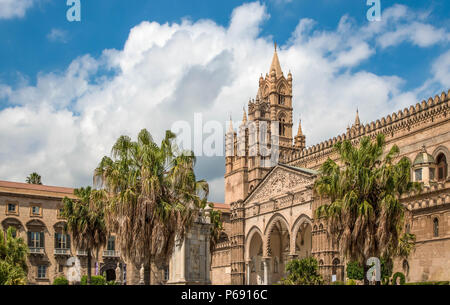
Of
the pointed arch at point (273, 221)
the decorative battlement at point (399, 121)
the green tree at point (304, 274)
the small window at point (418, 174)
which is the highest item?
the decorative battlement at point (399, 121)

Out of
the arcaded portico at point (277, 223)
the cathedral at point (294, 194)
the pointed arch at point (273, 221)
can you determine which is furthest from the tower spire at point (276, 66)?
the pointed arch at point (273, 221)

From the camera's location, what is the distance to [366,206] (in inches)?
965

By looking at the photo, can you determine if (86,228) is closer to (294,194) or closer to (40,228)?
(40,228)

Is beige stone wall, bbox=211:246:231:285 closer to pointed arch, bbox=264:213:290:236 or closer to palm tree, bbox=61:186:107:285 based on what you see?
pointed arch, bbox=264:213:290:236

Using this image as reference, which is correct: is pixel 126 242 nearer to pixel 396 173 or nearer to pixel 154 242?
pixel 154 242

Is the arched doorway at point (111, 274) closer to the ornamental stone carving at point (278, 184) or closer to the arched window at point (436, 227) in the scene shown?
the ornamental stone carving at point (278, 184)

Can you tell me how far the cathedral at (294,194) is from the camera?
3878 centimetres

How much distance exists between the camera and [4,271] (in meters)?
27.9

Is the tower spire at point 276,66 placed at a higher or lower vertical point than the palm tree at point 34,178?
higher

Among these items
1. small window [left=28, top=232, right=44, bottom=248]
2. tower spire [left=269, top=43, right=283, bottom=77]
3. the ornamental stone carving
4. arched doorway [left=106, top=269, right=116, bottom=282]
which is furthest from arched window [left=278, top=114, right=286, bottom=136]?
small window [left=28, top=232, right=44, bottom=248]

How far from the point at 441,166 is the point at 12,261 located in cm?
3591

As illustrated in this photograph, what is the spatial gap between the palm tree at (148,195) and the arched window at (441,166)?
2951cm

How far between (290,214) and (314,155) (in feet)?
45.0
